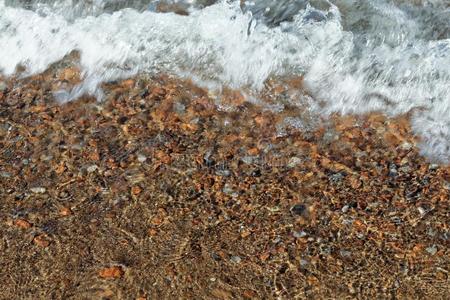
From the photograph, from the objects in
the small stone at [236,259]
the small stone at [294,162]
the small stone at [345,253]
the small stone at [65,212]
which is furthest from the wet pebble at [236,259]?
the small stone at [65,212]

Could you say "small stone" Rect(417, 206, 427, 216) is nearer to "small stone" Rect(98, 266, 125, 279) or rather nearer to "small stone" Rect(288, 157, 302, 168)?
"small stone" Rect(288, 157, 302, 168)

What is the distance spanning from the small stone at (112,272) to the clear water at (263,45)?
7.60ft

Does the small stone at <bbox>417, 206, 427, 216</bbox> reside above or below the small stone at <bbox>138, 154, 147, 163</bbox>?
above

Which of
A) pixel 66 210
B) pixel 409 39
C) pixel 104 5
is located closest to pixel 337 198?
pixel 66 210

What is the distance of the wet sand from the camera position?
4656 millimetres

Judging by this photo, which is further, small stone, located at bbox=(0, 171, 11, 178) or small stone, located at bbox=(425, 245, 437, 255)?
small stone, located at bbox=(0, 171, 11, 178)

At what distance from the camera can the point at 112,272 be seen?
15.4 feet

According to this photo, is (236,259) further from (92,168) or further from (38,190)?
(38,190)

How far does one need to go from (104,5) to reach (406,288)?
477 cm

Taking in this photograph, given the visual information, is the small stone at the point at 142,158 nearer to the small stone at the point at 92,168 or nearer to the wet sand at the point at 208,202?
the wet sand at the point at 208,202

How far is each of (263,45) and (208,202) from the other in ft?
7.73

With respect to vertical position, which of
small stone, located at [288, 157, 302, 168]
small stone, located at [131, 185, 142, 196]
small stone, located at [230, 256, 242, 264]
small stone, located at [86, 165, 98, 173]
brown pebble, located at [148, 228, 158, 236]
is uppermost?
small stone, located at [288, 157, 302, 168]

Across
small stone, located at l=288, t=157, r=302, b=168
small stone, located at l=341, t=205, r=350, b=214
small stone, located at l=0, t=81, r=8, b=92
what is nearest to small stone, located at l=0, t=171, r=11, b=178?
small stone, located at l=0, t=81, r=8, b=92

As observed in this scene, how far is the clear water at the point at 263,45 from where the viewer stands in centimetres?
653
